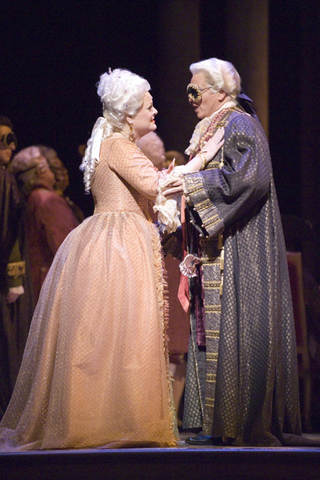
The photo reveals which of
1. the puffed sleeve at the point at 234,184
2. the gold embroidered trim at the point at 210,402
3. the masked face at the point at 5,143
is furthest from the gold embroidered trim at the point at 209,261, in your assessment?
the masked face at the point at 5,143

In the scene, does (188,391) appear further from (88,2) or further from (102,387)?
(88,2)

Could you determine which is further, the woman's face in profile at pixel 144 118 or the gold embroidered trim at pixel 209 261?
the woman's face in profile at pixel 144 118

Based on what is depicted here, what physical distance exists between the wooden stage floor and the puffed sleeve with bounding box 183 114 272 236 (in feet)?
3.12

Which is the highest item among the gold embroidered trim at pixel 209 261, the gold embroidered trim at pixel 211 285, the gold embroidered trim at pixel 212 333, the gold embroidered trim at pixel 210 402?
the gold embroidered trim at pixel 209 261

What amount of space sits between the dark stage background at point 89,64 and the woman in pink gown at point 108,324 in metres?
2.90

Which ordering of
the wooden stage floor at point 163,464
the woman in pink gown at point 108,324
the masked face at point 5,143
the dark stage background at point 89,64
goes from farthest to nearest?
the dark stage background at point 89,64 → the masked face at point 5,143 → the woman in pink gown at point 108,324 → the wooden stage floor at point 163,464

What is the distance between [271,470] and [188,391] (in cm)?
73

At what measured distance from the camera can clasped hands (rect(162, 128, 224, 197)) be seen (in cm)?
358

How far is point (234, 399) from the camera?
344 cm

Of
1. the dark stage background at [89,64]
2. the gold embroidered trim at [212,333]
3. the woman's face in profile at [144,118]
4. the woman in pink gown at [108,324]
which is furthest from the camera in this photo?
the dark stage background at [89,64]

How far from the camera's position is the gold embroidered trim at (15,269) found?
16.9ft

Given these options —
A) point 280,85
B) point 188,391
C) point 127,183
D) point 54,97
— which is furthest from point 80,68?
point 188,391

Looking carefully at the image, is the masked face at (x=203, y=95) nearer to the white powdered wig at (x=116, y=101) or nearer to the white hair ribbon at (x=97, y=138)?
the white powdered wig at (x=116, y=101)

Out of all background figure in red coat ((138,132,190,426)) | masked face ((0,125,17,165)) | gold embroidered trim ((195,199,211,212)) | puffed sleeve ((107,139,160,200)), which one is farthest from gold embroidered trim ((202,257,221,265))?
masked face ((0,125,17,165))
